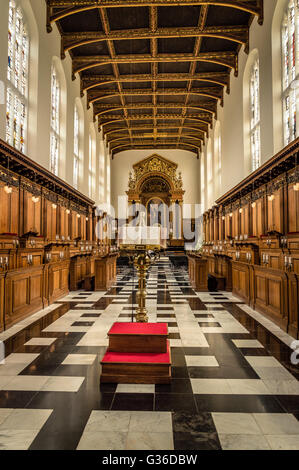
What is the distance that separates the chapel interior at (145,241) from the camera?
2670 millimetres

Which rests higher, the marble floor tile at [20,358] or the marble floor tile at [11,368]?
the marble floor tile at [11,368]

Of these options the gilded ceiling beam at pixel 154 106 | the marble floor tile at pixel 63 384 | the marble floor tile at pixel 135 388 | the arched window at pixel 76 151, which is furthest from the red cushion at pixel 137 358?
the gilded ceiling beam at pixel 154 106

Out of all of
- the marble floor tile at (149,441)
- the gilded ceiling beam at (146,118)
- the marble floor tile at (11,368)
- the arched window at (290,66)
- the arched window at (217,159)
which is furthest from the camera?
the gilded ceiling beam at (146,118)

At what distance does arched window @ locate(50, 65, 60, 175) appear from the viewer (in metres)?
12.0

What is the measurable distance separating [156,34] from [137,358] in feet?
40.9

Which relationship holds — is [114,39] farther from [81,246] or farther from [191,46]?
[81,246]

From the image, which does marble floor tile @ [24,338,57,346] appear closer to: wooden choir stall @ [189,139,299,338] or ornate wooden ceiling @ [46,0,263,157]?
wooden choir stall @ [189,139,299,338]

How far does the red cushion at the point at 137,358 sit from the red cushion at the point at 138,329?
0.76ft

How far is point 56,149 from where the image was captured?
1266 cm

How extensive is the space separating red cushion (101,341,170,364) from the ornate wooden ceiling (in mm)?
11036

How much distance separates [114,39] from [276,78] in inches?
260

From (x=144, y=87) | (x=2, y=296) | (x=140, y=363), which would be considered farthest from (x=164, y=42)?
(x=140, y=363)

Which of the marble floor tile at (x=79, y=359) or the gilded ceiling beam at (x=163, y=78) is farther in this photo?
the gilded ceiling beam at (x=163, y=78)

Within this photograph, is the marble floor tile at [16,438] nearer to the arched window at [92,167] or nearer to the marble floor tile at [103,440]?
the marble floor tile at [103,440]
